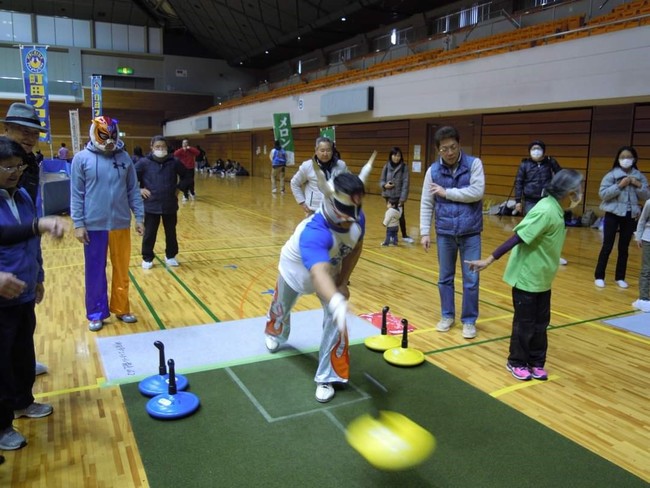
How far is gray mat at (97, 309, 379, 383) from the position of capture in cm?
425

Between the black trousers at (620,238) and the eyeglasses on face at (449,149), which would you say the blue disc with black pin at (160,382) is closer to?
the eyeglasses on face at (449,149)

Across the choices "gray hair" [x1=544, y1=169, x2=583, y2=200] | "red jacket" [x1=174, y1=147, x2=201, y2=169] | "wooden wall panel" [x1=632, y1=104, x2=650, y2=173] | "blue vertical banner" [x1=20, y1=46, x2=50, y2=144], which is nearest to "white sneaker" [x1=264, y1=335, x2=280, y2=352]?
"gray hair" [x1=544, y1=169, x2=583, y2=200]

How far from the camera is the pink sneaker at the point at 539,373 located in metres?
4.15

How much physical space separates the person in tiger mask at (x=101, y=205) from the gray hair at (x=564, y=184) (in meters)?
3.85

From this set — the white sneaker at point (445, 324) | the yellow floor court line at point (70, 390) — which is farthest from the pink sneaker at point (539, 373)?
the yellow floor court line at point (70, 390)

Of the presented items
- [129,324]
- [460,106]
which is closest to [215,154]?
[460,106]

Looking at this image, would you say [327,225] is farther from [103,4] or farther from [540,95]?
[103,4]

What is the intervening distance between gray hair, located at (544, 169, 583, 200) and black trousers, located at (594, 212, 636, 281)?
365 cm

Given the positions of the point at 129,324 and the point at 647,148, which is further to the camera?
the point at 647,148

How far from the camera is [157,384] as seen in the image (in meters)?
3.77

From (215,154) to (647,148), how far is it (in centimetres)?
3084

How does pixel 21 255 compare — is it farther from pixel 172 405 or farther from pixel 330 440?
pixel 330 440

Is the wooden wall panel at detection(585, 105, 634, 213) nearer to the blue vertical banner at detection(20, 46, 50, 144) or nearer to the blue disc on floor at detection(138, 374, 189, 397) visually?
the blue disc on floor at detection(138, 374, 189, 397)

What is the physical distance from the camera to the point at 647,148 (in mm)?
12031
